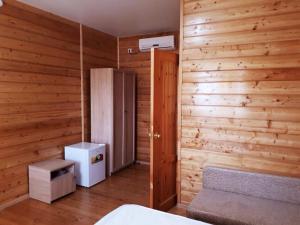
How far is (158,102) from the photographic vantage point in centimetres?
268

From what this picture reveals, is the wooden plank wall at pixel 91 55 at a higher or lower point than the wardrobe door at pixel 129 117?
higher

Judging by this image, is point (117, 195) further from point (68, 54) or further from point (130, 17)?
point (130, 17)

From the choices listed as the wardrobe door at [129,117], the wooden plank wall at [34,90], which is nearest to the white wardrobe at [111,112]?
the wardrobe door at [129,117]

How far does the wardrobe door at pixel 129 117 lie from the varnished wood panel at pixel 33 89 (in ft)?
2.93

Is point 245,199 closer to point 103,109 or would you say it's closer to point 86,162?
point 86,162

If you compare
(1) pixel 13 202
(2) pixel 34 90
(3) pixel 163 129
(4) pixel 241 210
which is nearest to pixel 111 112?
(2) pixel 34 90

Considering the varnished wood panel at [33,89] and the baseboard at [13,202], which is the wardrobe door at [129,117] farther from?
the baseboard at [13,202]

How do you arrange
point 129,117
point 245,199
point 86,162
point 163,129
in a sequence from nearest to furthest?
point 245,199, point 163,129, point 86,162, point 129,117

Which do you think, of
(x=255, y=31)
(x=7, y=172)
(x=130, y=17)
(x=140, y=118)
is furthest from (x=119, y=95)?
(x=255, y=31)

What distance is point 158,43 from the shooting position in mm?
4410

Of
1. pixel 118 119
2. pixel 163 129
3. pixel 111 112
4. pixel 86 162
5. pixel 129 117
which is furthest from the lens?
pixel 129 117

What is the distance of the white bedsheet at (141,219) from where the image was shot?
156 centimetres

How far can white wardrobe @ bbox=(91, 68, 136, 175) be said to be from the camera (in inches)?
156

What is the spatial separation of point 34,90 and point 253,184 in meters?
2.93
